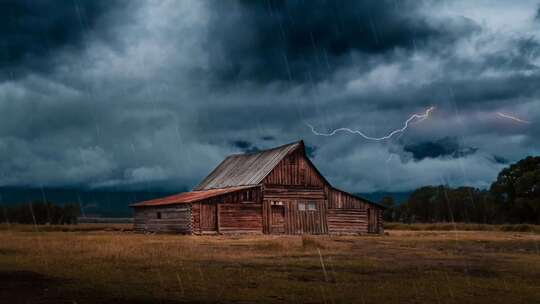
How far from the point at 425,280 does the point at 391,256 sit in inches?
326

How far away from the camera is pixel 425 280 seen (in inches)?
617

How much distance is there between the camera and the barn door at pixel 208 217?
46.4 meters

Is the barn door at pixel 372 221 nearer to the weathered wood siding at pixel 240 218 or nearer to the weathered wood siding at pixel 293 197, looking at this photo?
the weathered wood siding at pixel 293 197

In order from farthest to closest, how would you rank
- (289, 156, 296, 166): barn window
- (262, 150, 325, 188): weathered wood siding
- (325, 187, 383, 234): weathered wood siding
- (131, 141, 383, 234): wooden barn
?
(325, 187, 383, 234): weathered wood siding < (289, 156, 296, 166): barn window < (262, 150, 325, 188): weathered wood siding < (131, 141, 383, 234): wooden barn

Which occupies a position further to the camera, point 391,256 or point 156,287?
point 391,256

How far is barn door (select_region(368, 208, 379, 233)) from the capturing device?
52969 mm

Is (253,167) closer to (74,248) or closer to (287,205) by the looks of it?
(287,205)

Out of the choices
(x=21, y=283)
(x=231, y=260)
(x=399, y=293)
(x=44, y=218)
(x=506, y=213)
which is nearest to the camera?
(x=399, y=293)

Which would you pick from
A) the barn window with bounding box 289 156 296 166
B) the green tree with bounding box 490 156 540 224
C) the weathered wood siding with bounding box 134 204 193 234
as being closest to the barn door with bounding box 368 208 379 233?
the barn window with bounding box 289 156 296 166

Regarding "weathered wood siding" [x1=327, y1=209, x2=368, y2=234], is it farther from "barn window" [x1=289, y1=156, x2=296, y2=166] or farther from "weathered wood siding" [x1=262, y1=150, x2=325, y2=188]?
"barn window" [x1=289, y1=156, x2=296, y2=166]

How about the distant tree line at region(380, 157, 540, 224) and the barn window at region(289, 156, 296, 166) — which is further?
the distant tree line at region(380, 157, 540, 224)

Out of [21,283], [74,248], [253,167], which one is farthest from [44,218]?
[21,283]

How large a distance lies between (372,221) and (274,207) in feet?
30.8

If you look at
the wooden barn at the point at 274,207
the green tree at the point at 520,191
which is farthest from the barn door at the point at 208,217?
the green tree at the point at 520,191
